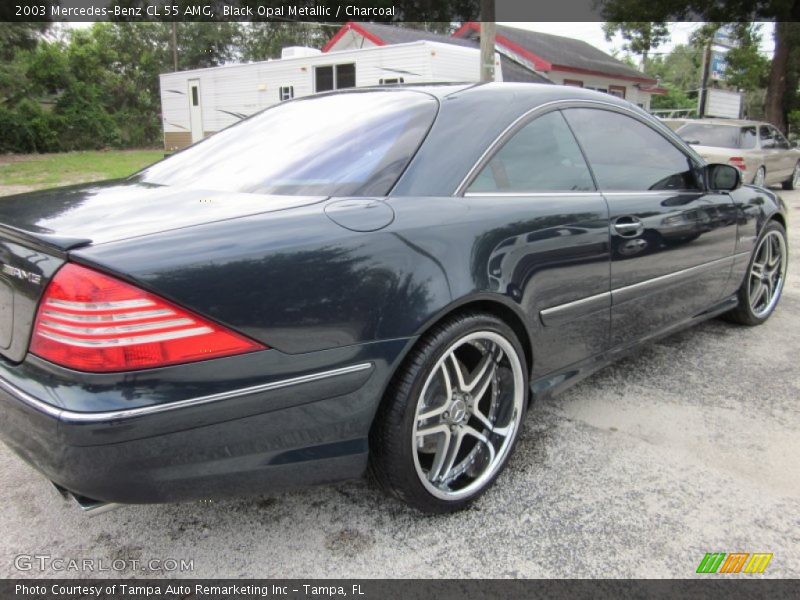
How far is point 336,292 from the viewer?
1.66 m

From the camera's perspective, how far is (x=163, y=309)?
4.81ft

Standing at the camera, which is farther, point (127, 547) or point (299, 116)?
point (299, 116)

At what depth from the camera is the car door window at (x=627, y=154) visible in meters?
2.68

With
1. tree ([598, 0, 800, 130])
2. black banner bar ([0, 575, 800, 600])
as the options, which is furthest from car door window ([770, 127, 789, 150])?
black banner bar ([0, 575, 800, 600])

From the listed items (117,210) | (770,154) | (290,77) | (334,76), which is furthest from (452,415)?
(290,77)

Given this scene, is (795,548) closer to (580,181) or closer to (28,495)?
(580,181)

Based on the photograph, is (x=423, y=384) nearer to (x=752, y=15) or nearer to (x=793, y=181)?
(x=793, y=181)

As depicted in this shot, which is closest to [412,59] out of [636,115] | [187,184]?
[636,115]

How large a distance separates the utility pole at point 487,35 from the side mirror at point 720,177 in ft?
25.3

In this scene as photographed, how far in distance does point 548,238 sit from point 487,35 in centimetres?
925

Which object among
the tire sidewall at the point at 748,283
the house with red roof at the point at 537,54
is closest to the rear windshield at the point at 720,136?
the house with red roof at the point at 537,54

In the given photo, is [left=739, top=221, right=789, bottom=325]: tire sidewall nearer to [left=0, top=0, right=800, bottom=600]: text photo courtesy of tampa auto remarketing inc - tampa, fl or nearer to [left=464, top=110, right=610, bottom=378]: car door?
[left=0, top=0, right=800, bottom=600]: text photo courtesy of tampa auto remarketing inc - tampa, fl

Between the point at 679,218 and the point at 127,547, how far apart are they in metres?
2.71

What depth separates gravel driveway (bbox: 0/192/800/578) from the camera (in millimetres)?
1868
